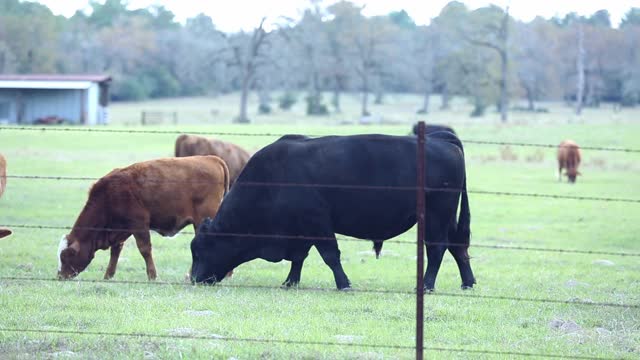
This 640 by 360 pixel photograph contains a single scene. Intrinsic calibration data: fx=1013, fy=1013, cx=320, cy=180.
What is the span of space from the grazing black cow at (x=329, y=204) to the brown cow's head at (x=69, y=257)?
4.50ft

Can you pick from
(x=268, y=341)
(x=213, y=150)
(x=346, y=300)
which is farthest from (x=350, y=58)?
(x=268, y=341)

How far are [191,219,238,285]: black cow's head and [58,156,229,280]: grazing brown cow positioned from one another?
2.40 ft

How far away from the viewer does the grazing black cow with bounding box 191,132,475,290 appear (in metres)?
11.6

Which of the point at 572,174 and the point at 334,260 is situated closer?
the point at 334,260

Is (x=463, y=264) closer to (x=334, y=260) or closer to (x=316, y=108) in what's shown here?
(x=334, y=260)

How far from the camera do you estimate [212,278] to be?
11.8 metres

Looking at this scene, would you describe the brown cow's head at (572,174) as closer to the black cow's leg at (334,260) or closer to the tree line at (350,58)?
the black cow's leg at (334,260)

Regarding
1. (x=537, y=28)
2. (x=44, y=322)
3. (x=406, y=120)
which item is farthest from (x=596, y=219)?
(x=537, y=28)

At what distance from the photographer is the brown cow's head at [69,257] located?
Answer: 1189 centimetres

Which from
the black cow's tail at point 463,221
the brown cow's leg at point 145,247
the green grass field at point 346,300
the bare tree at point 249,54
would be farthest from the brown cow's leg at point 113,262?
the bare tree at point 249,54

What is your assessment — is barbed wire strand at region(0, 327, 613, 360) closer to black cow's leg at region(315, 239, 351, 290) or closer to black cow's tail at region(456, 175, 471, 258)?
black cow's leg at region(315, 239, 351, 290)

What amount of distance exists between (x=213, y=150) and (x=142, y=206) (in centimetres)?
1006

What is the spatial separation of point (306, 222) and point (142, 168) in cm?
234

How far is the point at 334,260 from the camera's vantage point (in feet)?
37.9
